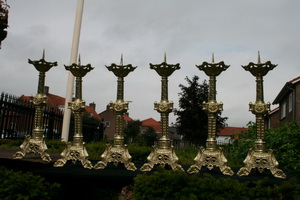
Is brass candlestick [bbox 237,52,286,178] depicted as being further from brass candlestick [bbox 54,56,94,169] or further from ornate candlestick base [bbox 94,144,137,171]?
brass candlestick [bbox 54,56,94,169]

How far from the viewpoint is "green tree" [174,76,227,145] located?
26.8 metres

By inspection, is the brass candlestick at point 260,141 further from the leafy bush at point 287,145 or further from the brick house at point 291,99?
the brick house at point 291,99

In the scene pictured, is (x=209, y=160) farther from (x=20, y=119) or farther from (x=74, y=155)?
(x=20, y=119)

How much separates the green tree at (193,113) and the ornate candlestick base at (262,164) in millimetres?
21683

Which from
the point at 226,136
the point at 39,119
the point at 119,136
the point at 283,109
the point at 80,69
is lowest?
the point at 119,136

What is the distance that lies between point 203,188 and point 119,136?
1745mm

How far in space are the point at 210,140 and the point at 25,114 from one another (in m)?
7.42

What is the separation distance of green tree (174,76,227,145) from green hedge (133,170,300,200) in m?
22.5

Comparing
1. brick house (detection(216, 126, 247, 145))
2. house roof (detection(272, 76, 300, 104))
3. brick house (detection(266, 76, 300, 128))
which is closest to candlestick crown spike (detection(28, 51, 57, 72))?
brick house (detection(216, 126, 247, 145))

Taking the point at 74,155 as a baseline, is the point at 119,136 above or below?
above

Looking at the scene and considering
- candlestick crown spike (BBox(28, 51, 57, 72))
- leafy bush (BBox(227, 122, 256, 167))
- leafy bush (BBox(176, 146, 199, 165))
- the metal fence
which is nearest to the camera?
candlestick crown spike (BBox(28, 51, 57, 72))

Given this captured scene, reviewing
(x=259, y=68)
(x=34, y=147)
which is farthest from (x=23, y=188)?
(x=259, y=68)

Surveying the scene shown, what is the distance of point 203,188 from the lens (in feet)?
12.8

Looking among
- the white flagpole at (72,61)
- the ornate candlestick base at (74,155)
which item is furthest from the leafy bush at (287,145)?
the white flagpole at (72,61)
